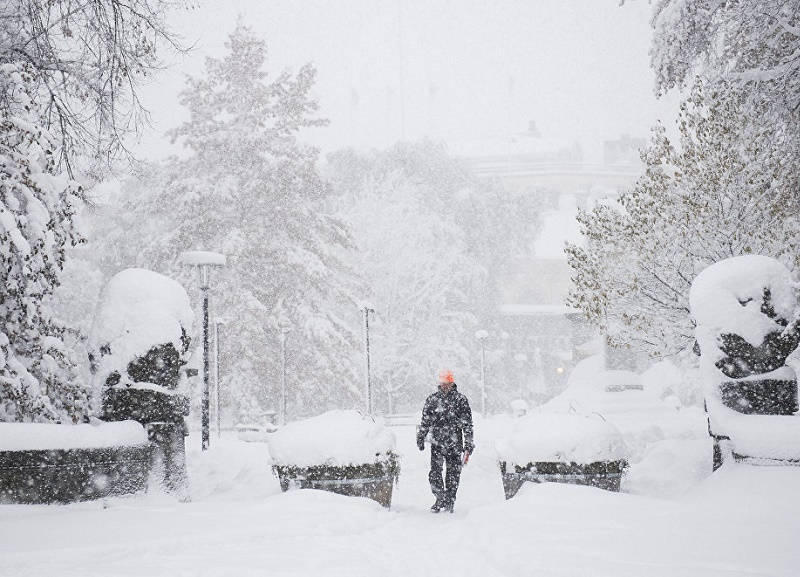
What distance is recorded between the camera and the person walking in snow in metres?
8.74

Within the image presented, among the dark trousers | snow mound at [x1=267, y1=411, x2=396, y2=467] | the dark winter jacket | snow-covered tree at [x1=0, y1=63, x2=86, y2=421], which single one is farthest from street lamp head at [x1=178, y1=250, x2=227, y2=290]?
the dark trousers

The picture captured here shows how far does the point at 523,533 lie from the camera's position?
554 cm

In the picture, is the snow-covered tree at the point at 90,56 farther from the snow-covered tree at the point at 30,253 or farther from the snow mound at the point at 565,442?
the snow mound at the point at 565,442

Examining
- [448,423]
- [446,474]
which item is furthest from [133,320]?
[446,474]

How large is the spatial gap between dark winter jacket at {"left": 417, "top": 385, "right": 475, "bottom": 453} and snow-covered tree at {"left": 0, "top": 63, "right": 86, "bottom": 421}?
472cm

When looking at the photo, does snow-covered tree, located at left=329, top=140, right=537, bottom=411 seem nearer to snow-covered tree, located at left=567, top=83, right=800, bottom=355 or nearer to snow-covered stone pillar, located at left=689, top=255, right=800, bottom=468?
snow-covered tree, located at left=567, top=83, right=800, bottom=355

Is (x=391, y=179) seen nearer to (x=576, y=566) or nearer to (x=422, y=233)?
(x=422, y=233)

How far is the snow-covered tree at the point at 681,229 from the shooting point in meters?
12.6

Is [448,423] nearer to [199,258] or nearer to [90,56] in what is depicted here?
[90,56]

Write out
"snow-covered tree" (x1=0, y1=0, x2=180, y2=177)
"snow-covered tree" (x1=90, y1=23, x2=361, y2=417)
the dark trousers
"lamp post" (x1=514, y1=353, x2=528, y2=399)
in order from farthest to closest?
"lamp post" (x1=514, y1=353, x2=528, y2=399), "snow-covered tree" (x1=90, y1=23, x2=361, y2=417), the dark trousers, "snow-covered tree" (x1=0, y1=0, x2=180, y2=177)

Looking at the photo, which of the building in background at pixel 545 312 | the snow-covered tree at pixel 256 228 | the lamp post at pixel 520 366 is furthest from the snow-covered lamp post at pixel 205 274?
the lamp post at pixel 520 366

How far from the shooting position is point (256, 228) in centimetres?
2709

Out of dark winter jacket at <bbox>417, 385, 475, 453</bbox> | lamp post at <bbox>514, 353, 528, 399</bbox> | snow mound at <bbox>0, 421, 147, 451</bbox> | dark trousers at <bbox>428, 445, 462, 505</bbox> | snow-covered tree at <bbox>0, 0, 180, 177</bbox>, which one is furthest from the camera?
lamp post at <bbox>514, 353, 528, 399</bbox>

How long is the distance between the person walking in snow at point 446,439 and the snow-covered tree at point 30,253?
188 inches
